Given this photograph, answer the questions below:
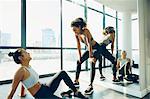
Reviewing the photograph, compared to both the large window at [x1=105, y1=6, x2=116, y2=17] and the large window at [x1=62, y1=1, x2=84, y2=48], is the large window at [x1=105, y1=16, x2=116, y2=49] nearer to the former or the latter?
the large window at [x1=105, y1=6, x2=116, y2=17]

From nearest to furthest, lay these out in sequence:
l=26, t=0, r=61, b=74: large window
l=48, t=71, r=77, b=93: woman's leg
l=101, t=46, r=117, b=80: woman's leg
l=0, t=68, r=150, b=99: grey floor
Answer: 1. l=48, t=71, r=77, b=93: woman's leg
2. l=0, t=68, r=150, b=99: grey floor
3. l=101, t=46, r=117, b=80: woman's leg
4. l=26, t=0, r=61, b=74: large window

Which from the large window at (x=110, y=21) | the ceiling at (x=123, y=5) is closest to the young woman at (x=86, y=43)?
the large window at (x=110, y=21)

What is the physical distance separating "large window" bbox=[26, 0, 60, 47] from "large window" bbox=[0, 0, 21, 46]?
27 centimetres

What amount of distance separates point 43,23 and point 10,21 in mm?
939

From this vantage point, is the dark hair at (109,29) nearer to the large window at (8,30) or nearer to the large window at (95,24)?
the large window at (95,24)

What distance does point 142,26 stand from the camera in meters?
3.51

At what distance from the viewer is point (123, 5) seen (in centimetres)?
377

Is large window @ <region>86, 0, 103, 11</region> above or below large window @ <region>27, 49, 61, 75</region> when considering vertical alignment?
above

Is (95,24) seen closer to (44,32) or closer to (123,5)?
(123,5)

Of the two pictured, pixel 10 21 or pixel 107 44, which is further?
pixel 10 21

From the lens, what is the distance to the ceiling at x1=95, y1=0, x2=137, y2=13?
352 cm

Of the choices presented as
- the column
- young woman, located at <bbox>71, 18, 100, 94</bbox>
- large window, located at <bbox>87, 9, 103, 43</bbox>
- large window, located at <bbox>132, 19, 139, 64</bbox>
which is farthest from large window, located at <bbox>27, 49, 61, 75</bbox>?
large window, located at <bbox>132, 19, 139, 64</bbox>

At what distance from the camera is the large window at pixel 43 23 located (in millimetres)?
4961

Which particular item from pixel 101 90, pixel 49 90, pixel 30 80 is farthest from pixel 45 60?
pixel 30 80
